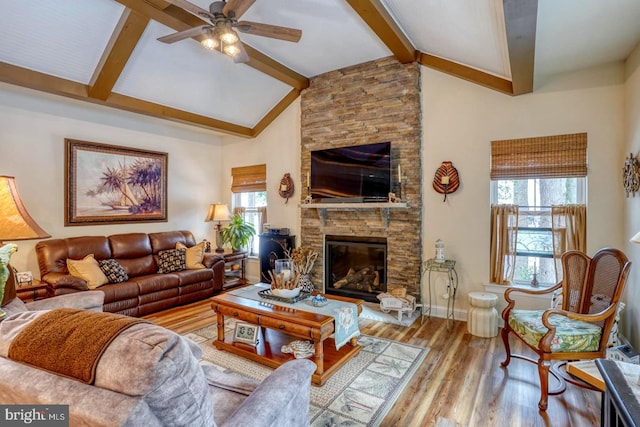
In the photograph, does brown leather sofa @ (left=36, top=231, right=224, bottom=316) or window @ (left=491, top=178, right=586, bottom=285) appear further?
brown leather sofa @ (left=36, top=231, right=224, bottom=316)

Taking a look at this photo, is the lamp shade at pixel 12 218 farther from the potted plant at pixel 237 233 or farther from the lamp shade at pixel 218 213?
the lamp shade at pixel 218 213

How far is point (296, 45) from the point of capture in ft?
13.9

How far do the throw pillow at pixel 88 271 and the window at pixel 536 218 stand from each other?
16.7 ft

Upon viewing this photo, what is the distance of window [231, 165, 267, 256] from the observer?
6.12 meters

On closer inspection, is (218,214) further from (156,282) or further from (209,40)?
(209,40)

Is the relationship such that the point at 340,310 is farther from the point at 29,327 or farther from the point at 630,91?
the point at 630,91

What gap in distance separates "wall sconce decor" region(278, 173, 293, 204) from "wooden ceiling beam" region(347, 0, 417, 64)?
2.48 m

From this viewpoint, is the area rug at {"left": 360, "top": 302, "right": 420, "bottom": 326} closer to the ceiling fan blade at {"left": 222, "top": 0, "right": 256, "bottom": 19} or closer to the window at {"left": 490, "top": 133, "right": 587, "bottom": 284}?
the window at {"left": 490, "top": 133, "right": 587, "bottom": 284}

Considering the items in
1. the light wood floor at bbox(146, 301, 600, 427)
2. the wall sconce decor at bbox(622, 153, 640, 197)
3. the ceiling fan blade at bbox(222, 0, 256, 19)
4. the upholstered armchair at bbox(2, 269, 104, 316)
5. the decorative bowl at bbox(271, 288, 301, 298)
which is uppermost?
the ceiling fan blade at bbox(222, 0, 256, 19)

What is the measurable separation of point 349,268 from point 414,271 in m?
1.05

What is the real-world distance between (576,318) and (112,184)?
584 centimetres

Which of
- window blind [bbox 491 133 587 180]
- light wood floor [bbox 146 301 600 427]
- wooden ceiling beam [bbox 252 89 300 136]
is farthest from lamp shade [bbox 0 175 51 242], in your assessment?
window blind [bbox 491 133 587 180]

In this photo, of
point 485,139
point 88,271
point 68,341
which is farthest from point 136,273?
point 485,139

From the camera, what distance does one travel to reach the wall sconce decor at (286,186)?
5.61 meters
